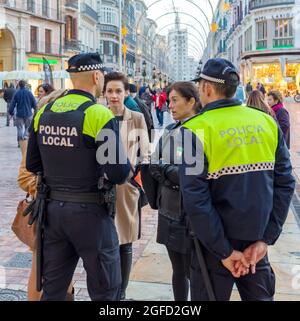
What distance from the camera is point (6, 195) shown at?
8391mm

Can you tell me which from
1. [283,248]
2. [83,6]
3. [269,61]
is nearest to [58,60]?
[83,6]

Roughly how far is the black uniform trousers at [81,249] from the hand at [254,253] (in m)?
0.86

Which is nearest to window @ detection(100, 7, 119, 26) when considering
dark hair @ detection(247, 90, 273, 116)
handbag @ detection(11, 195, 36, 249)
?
dark hair @ detection(247, 90, 273, 116)

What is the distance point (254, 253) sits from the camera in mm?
2766

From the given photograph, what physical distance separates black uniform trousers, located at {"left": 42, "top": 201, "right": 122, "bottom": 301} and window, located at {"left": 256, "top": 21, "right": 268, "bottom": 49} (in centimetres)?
4799

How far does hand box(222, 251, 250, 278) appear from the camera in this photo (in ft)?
8.91

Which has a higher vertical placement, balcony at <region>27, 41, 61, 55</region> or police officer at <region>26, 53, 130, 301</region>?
balcony at <region>27, 41, 61, 55</region>

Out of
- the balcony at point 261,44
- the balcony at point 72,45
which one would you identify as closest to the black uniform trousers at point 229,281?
the balcony at point 72,45

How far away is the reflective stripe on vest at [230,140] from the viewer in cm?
271

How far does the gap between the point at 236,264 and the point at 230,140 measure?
2.23ft

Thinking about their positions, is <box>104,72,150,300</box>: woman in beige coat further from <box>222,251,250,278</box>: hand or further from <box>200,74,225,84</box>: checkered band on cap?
<box>222,251,250,278</box>: hand
